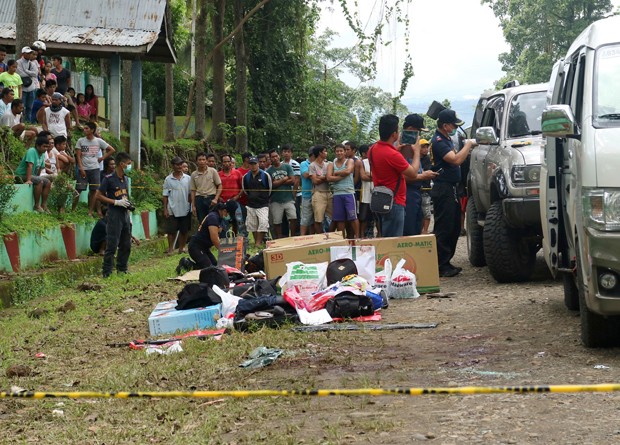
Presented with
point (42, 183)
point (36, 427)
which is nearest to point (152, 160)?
point (42, 183)

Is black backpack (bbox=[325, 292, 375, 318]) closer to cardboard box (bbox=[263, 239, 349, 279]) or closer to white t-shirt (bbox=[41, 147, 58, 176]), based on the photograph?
cardboard box (bbox=[263, 239, 349, 279])

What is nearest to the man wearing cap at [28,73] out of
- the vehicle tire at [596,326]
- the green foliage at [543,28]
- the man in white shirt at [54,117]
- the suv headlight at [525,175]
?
the man in white shirt at [54,117]

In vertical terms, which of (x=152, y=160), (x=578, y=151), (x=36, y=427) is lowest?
(x=36, y=427)

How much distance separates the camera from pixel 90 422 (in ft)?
21.5

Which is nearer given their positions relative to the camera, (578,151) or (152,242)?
(578,151)

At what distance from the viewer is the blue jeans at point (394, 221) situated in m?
12.2

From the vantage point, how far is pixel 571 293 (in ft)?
30.6

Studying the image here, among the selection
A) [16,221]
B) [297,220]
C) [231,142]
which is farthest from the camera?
[231,142]

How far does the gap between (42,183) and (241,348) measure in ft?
29.4

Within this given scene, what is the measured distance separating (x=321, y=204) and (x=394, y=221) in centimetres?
561

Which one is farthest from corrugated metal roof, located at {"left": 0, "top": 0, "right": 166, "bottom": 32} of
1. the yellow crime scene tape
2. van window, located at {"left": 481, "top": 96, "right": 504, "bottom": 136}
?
the yellow crime scene tape

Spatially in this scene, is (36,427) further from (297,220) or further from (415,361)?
(297,220)

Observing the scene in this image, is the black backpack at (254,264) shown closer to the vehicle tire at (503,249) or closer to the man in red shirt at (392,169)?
the man in red shirt at (392,169)

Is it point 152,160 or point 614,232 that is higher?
point 152,160
